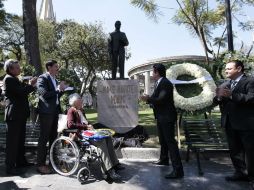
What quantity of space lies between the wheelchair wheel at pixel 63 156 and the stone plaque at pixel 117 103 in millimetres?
3299

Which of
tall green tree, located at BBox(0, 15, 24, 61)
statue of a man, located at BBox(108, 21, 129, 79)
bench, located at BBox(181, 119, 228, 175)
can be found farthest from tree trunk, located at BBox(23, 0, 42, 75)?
tall green tree, located at BBox(0, 15, 24, 61)

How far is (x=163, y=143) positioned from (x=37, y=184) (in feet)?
8.60

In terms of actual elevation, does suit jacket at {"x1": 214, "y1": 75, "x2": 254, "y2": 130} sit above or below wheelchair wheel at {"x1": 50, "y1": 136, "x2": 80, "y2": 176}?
above

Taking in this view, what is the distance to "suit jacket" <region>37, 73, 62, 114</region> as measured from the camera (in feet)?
20.9

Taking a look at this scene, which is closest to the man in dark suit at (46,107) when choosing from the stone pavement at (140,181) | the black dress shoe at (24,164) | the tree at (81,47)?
the stone pavement at (140,181)

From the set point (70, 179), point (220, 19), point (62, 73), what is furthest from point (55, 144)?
point (220, 19)

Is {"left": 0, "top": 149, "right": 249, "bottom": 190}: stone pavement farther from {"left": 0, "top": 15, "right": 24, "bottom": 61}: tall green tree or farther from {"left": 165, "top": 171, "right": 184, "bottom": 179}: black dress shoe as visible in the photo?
{"left": 0, "top": 15, "right": 24, "bottom": 61}: tall green tree

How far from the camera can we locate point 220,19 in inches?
752

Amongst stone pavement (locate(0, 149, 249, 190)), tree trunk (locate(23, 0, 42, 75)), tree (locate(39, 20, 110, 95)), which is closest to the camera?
stone pavement (locate(0, 149, 249, 190))

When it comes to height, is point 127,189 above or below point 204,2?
below

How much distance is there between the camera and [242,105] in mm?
5480

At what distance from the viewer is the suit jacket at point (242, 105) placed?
524 cm

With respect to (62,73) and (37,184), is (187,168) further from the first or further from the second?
(62,73)

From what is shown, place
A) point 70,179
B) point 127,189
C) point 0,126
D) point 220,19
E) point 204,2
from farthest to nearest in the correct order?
point 220,19
point 204,2
point 0,126
point 70,179
point 127,189
